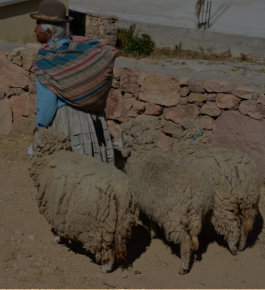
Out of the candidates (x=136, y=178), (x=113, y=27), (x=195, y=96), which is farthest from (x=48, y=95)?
(x=113, y=27)

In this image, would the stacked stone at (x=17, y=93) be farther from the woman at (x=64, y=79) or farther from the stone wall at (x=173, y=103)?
the woman at (x=64, y=79)

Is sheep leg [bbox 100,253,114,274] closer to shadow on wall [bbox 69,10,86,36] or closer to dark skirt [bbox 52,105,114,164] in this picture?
dark skirt [bbox 52,105,114,164]

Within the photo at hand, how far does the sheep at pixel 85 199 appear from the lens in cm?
389

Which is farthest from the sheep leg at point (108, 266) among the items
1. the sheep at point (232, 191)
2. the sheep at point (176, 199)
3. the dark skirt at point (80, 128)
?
the sheep at point (232, 191)

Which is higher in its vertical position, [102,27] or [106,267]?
[102,27]

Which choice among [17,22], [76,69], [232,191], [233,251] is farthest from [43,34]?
[17,22]

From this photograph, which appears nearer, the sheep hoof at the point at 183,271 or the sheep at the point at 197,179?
the sheep at the point at 197,179

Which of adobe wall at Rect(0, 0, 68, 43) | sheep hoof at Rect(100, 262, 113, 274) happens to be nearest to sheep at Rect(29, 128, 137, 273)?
sheep hoof at Rect(100, 262, 113, 274)

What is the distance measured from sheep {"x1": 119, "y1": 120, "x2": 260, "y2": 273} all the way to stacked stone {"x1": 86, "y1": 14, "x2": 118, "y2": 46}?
27.5 ft

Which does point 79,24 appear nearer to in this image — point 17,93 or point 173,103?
point 17,93

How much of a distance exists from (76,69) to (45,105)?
1.57 ft

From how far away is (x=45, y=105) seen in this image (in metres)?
4.38

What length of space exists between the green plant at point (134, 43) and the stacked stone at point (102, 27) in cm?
33

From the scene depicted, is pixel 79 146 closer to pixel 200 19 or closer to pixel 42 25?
pixel 42 25
